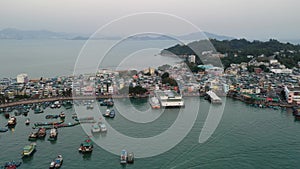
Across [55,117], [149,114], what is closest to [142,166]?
[149,114]

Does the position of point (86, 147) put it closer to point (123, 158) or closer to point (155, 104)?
point (123, 158)

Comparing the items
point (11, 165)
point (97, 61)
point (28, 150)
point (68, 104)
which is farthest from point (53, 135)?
point (97, 61)

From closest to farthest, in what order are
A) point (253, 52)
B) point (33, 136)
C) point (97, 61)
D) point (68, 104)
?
Result: 1. point (33, 136)
2. point (68, 104)
3. point (97, 61)
4. point (253, 52)

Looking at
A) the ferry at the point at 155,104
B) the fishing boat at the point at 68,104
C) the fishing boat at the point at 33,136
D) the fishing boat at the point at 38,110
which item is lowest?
the fishing boat at the point at 33,136

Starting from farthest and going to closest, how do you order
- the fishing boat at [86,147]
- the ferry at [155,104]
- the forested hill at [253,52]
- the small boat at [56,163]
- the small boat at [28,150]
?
the forested hill at [253,52] < the ferry at [155,104] < the fishing boat at [86,147] < the small boat at [28,150] < the small boat at [56,163]

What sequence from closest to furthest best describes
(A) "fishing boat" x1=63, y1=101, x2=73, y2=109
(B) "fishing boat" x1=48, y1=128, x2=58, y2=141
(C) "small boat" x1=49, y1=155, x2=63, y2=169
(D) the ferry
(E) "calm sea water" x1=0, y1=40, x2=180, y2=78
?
(C) "small boat" x1=49, y1=155, x2=63, y2=169 < (B) "fishing boat" x1=48, y1=128, x2=58, y2=141 < (D) the ferry < (A) "fishing boat" x1=63, y1=101, x2=73, y2=109 < (E) "calm sea water" x1=0, y1=40, x2=180, y2=78

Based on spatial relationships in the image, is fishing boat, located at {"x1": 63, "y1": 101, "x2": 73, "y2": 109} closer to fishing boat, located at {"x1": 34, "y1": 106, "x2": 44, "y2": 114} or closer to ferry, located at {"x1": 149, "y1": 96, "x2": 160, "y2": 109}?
fishing boat, located at {"x1": 34, "y1": 106, "x2": 44, "y2": 114}

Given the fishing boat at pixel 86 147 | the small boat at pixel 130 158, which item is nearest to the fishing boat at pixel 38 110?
the fishing boat at pixel 86 147

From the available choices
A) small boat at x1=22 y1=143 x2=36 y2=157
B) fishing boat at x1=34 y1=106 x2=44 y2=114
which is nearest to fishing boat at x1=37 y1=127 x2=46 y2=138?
small boat at x1=22 y1=143 x2=36 y2=157

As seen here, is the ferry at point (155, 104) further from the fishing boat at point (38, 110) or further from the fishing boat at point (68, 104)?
the fishing boat at point (38, 110)
